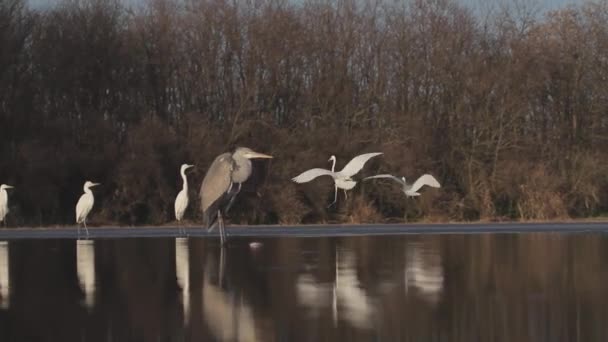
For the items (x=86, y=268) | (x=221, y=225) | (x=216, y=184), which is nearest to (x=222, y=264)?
(x=86, y=268)

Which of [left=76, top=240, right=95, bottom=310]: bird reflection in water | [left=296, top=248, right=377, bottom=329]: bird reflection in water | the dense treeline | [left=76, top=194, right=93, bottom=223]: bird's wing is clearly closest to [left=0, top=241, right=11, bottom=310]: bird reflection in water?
[left=76, top=240, right=95, bottom=310]: bird reflection in water

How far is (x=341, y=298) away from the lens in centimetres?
1423

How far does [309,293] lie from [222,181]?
12739mm

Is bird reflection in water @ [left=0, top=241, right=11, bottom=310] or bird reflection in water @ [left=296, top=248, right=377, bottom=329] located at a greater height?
bird reflection in water @ [left=0, top=241, right=11, bottom=310]

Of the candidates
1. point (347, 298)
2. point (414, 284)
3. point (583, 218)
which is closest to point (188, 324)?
point (347, 298)

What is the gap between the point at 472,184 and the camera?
3831 centimetres

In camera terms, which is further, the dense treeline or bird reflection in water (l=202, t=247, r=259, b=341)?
the dense treeline

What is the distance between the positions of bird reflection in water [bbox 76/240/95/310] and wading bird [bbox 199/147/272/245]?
269cm

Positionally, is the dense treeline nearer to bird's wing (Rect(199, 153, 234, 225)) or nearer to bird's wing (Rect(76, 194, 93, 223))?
bird's wing (Rect(76, 194, 93, 223))

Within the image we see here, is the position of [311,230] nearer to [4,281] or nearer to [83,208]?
[83,208]

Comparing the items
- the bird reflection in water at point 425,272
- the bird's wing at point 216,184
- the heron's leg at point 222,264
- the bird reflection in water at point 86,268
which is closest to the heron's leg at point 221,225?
the bird's wing at point 216,184

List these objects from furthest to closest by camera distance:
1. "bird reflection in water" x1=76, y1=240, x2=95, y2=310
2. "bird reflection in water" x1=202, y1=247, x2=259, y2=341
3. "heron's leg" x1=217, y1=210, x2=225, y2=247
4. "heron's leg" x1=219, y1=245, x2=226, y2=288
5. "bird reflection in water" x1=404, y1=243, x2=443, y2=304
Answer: "heron's leg" x1=217, y1=210, x2=225, y2=247 < "heron's leg" x1=219, y1=245, x2=226, y2=288 < "bird reflection in water" x1=404, y1=243, x2=443, y2=304 < "bird reflection in water" x1=76, y1=240, x2=95, y2=310 < "bird reflection in water" x1=202, y1=247, x2=259, y2=341

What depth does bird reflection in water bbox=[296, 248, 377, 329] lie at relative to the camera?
12.4m

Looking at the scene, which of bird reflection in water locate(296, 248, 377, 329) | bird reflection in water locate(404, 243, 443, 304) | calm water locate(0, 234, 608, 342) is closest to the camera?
calm water locate(0, 234, 608, 342)
